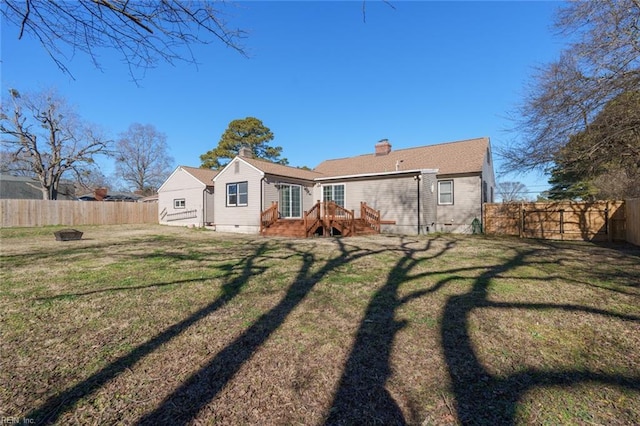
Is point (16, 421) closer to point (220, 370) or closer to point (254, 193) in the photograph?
point (220, 370)

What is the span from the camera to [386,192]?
14.5 m

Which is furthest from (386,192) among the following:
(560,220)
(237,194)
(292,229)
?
(237,194)

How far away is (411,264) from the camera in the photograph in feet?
21.6

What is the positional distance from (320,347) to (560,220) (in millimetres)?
13866

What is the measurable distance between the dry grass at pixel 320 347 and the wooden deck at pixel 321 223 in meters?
6.87

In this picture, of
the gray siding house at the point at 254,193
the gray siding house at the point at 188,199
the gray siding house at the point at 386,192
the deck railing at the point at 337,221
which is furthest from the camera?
the gray siding house at the point at 188,199

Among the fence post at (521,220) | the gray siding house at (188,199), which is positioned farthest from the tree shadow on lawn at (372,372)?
the gray siding house at (188,199)

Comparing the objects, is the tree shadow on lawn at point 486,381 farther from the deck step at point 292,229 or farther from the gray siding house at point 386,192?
the gray siding house at point 386,192

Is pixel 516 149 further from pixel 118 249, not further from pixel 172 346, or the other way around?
pixel 118 249

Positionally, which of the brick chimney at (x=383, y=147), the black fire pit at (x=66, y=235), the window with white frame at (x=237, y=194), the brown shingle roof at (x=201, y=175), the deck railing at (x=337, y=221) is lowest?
the black fire pit at (x=66, y=235)

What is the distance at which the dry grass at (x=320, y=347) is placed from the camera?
208 centimetres

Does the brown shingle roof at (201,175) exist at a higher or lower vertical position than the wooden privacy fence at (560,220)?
higher

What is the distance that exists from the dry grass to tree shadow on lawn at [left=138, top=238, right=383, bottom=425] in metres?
0.01

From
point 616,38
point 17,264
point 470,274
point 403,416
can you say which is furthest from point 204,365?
point 616,38
